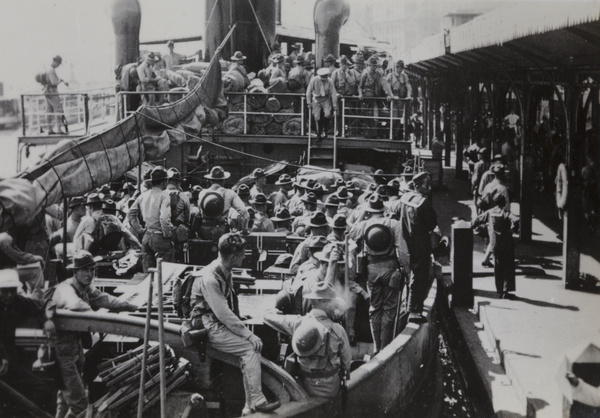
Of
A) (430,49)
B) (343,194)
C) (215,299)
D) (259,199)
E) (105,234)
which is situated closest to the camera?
(215,299)

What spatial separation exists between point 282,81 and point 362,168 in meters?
3.07

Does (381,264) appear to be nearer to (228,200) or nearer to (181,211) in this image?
(228,200)

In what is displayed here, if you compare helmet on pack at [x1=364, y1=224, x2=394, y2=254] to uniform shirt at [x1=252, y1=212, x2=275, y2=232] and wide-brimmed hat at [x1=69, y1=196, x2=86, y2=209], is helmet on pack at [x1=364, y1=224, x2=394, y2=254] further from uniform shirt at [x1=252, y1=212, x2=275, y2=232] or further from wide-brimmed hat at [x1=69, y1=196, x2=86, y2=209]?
wide-brimmed hat at [x1=69, y1=196, x2=86, y2=209]

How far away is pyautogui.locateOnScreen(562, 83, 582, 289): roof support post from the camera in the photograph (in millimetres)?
12516

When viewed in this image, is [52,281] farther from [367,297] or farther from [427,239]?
[427,239]

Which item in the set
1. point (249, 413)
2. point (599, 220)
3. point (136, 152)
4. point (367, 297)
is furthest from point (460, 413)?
point (599, 220)

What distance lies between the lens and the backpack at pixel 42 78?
19.1m

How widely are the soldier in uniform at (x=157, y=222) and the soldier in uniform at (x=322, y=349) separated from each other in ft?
14.9

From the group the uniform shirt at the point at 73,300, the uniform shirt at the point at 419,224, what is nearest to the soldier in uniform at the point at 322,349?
the uniform shirt at the point at 73,300

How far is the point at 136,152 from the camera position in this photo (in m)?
8.85

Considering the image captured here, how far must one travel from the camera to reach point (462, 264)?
1211 centimetres

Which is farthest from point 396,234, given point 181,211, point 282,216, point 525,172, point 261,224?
point 525,172

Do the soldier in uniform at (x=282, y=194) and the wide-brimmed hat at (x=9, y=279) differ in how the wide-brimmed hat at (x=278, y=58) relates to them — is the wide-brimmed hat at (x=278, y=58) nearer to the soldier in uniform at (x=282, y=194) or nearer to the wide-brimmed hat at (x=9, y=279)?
the soldier in uniform at (x=282, y=194)

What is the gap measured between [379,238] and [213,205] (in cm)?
263
